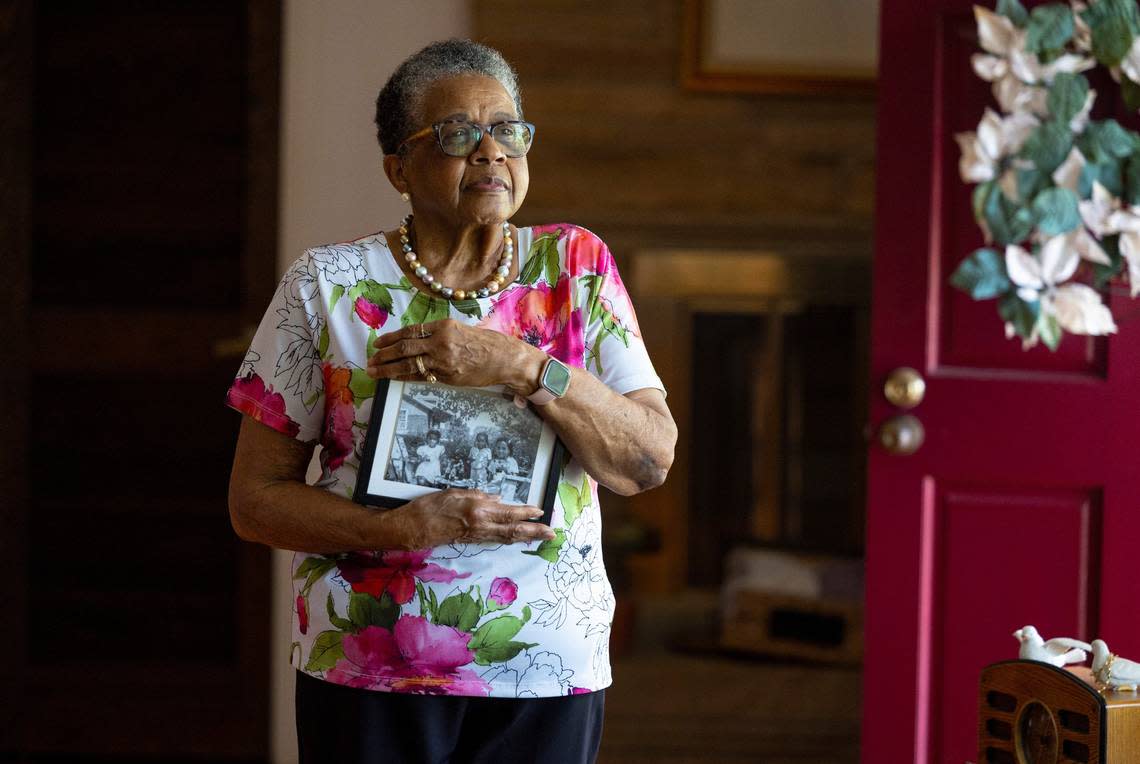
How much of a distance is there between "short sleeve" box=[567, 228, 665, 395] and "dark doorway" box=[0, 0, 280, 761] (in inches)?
74.8

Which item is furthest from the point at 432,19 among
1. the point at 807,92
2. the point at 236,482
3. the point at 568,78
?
the point at 236,482

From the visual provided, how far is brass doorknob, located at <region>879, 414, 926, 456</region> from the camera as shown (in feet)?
7.48

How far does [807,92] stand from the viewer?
3.21 meters

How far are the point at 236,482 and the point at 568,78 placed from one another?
2066mm

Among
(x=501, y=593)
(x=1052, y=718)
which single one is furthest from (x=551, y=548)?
(x=1052, y=718)

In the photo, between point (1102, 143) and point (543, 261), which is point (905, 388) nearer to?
point (1102, 143)

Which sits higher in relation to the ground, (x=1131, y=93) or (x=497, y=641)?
(x=1131, y=93)

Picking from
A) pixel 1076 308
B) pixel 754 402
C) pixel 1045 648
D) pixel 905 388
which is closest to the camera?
pixel 1045 648

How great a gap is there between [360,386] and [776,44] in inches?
87.3

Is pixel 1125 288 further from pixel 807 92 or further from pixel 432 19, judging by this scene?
pixel 432 19

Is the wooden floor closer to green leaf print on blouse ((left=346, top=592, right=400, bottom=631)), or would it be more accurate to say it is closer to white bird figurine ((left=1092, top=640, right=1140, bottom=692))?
white bird figurine ((left=1092, top=640, right=1140, bottom=692))

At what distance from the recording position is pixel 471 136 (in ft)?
4.36

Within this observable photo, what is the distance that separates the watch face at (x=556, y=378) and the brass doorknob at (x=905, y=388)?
1211 millimetres

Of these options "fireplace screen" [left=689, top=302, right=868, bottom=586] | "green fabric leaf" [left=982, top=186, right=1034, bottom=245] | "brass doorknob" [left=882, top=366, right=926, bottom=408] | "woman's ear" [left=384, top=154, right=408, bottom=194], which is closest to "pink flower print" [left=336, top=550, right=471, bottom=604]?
"woman's ear" [left=384, top=154, right=408, bottom=194]
